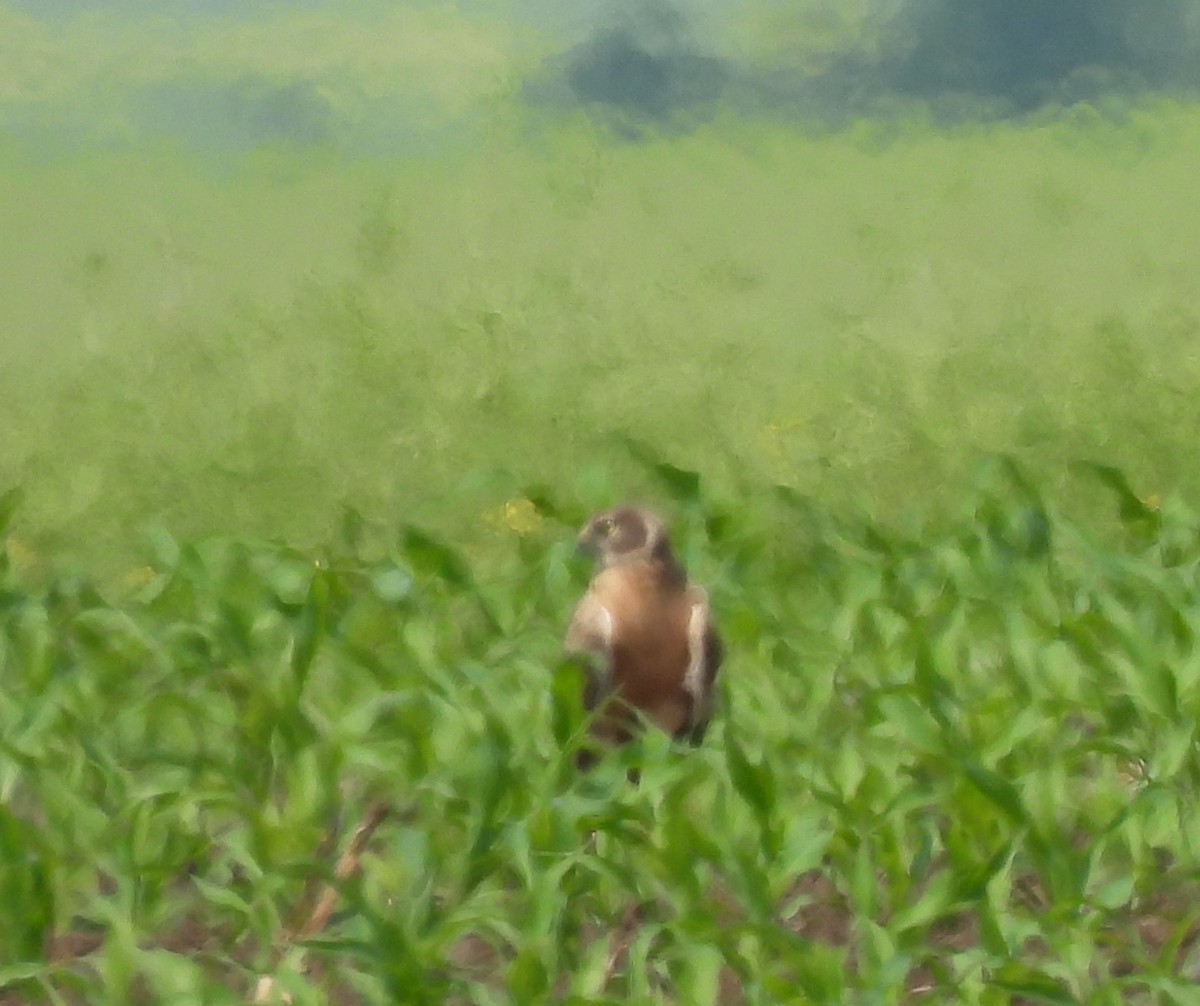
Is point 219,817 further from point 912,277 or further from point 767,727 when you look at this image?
point 912,277

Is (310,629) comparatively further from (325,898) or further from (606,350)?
(606,350)

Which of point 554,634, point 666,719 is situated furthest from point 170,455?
point 666,719

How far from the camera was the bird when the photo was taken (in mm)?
4398

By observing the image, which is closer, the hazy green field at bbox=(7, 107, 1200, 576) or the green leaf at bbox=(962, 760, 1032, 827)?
the green leaf at bbox=(962, 760, 1032, 827)

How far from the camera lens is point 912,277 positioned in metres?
8.67

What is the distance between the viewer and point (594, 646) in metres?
4.39

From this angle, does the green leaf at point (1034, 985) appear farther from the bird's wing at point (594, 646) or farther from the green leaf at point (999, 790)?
the bird's wing at point (594, 646)

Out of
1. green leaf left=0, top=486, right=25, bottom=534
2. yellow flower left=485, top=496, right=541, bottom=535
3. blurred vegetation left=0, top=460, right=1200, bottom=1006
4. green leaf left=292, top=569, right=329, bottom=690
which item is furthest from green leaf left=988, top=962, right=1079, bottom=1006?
yellow flower left=485, top=496, right=541, bottom=535

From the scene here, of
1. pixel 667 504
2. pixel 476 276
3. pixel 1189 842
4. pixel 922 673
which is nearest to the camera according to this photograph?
pixel 1189 842

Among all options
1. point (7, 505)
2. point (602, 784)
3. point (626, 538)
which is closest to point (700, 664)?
point (626, 538)

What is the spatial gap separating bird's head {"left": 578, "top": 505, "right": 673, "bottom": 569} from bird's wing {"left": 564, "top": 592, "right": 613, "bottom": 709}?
0.14 meters

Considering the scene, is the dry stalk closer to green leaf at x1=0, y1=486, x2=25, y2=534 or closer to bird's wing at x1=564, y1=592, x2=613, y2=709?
bird's wing at x1=564, y1=592, x2=613, y2=709

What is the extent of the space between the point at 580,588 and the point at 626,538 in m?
0.80

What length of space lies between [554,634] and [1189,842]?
5.59 ft
